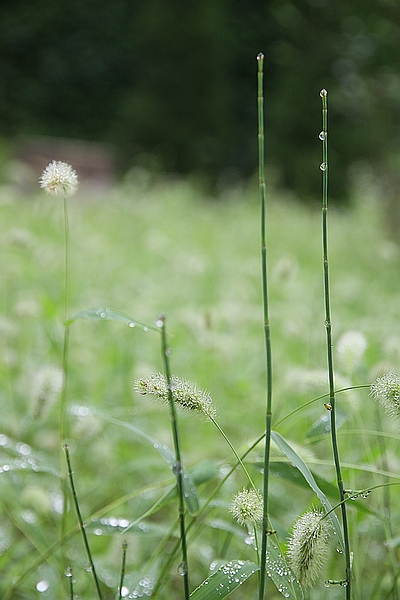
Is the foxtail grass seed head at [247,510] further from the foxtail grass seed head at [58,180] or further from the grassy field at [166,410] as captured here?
the foxtail grass seed head at [58,180]

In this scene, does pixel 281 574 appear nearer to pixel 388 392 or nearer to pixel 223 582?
pixel 223 582

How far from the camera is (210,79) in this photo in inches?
257

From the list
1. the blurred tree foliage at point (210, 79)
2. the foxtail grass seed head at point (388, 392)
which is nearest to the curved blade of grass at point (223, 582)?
the foxtail grass seed head at point (388, 392)

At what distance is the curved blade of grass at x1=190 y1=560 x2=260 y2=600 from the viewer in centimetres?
40

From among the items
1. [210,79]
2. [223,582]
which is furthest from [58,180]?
[210,79]

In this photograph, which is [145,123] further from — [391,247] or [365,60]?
[391,247]

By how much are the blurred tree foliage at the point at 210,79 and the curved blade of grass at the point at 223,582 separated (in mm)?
2449

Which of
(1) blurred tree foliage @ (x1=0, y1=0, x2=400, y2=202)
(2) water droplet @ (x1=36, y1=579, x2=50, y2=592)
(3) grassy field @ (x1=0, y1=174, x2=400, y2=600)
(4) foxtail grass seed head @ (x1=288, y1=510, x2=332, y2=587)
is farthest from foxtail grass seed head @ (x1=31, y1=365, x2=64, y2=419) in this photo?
(1) blurred tree foliage @ (x1=0, y1=0, x2=400, y2=202)

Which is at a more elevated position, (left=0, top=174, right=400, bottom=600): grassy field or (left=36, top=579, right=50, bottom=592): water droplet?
(left=0, top=174, right=400, bottom=600): grassy field

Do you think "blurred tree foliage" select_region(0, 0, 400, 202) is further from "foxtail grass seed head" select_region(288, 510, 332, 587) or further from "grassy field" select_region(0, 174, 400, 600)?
"foxtail grass seed head" select_region(288, 510, 332, 587)

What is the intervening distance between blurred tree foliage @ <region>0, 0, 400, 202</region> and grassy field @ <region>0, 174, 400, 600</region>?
4.55 feet

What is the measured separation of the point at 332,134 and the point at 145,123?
77.3 inches

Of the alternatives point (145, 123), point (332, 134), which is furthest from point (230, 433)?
point (145, 123)

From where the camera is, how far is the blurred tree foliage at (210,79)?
3.00 m
